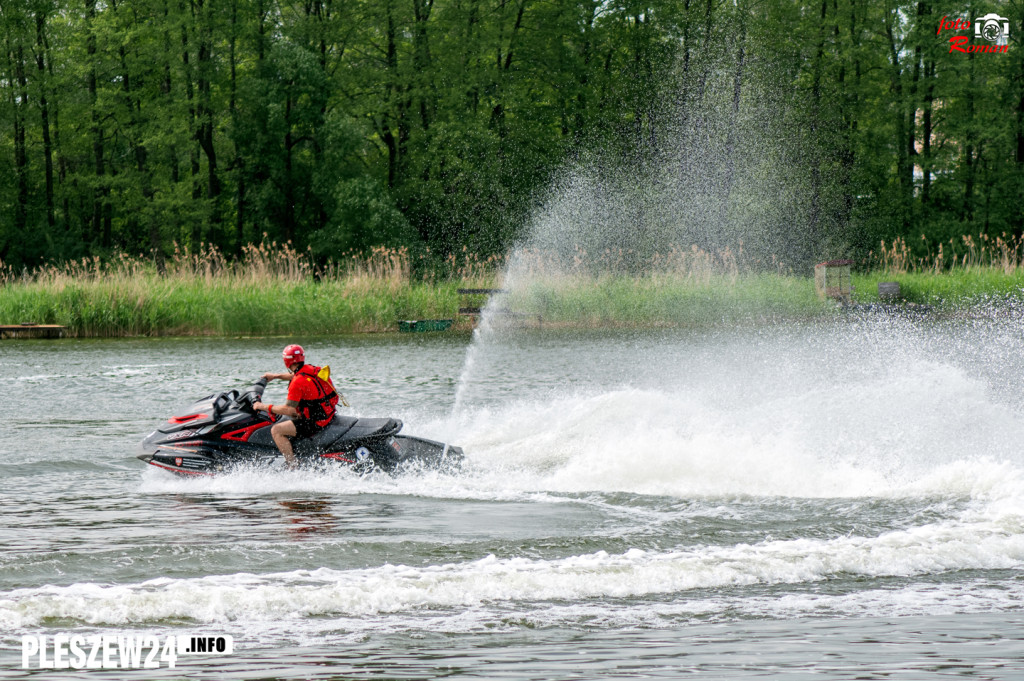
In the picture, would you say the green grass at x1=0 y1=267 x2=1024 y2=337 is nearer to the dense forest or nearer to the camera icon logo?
the dense forest

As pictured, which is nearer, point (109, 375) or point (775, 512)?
point (775, 512)

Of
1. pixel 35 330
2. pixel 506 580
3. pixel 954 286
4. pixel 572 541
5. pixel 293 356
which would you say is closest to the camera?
pixel 506 580

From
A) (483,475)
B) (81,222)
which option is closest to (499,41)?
(81,222)

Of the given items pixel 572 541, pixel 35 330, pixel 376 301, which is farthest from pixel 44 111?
pixel 572 541

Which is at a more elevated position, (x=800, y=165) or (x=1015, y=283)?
(x=800, y=165)

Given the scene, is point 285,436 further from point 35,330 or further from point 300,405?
point 35,330

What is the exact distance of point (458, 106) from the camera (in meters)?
46.8

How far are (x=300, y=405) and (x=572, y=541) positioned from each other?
3.26 metres

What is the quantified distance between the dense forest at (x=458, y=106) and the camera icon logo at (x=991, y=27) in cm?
33

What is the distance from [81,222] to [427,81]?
17101 millimetres

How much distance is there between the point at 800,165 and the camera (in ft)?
145

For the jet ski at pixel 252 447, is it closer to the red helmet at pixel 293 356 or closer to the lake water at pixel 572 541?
the lake water at pixel 572 541

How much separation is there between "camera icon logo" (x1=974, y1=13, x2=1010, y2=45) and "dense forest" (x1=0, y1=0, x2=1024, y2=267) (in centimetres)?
33

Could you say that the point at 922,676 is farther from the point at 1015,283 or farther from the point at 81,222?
the point at 81,222
